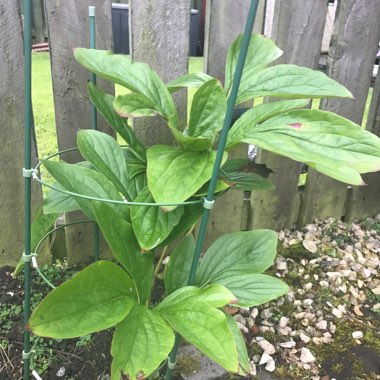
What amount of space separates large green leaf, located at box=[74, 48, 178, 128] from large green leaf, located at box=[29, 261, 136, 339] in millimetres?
468

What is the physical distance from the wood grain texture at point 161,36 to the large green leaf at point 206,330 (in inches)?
40.7

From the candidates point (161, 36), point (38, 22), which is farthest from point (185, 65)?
point (38, 22)

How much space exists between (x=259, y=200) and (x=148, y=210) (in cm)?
130

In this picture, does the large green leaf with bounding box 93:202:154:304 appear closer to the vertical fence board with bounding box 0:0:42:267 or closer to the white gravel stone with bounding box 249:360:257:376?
the white gravel stone with bounding box 249:360:257:376

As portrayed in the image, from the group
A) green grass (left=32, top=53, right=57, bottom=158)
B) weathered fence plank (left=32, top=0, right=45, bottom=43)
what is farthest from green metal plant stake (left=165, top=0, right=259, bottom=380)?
weathered fence plank (left=32, top=0, right=45, bottom=43)

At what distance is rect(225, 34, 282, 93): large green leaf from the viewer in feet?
4.58

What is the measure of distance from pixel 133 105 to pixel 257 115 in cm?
36

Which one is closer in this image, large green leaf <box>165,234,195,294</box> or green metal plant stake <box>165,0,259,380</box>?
green metal plant stake <box>165,0,259,380</box>

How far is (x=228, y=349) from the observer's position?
980 millimetres

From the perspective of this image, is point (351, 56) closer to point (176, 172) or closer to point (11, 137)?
point (176, 172)

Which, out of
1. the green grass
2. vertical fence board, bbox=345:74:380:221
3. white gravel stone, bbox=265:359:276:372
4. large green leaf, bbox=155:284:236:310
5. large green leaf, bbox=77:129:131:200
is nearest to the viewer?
large green leaf, bbox=155:284:236:310

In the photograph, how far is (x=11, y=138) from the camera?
184 centimetres

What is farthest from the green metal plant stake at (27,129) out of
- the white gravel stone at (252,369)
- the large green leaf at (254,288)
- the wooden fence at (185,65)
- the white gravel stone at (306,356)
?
the white gravel stone at (306,356)

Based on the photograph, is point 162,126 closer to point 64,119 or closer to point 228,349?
point 64,119
